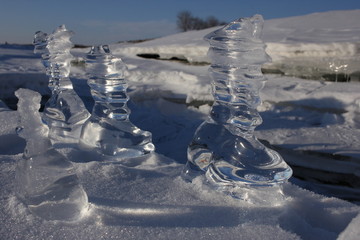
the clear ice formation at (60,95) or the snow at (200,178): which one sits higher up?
the clear ice formation at (60,95)

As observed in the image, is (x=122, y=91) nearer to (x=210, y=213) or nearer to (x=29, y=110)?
(x=29, y=110)

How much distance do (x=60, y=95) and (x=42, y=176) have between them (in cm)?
102

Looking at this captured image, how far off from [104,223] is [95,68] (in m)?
0.81

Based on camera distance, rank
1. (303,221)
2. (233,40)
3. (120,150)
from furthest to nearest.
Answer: (120,150) < (233,40) < (303,221)

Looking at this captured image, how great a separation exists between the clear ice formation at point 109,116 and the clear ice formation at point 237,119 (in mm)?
425

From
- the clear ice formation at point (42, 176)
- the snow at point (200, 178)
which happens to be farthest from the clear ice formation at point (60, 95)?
the clear ice formation at point (42, 176)

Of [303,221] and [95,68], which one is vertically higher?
[95,68]

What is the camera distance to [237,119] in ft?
4.11

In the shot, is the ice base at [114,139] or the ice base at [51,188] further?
the ice base at [114,139]

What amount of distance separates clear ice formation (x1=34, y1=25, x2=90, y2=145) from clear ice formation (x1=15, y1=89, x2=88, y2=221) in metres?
0.79

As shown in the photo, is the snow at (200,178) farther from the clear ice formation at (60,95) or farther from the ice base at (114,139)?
the clear ice formation at (60,95)

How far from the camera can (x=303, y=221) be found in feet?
3.63

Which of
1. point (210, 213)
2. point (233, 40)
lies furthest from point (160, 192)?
point (233, 40)

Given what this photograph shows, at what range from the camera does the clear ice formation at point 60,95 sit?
6.26ft
